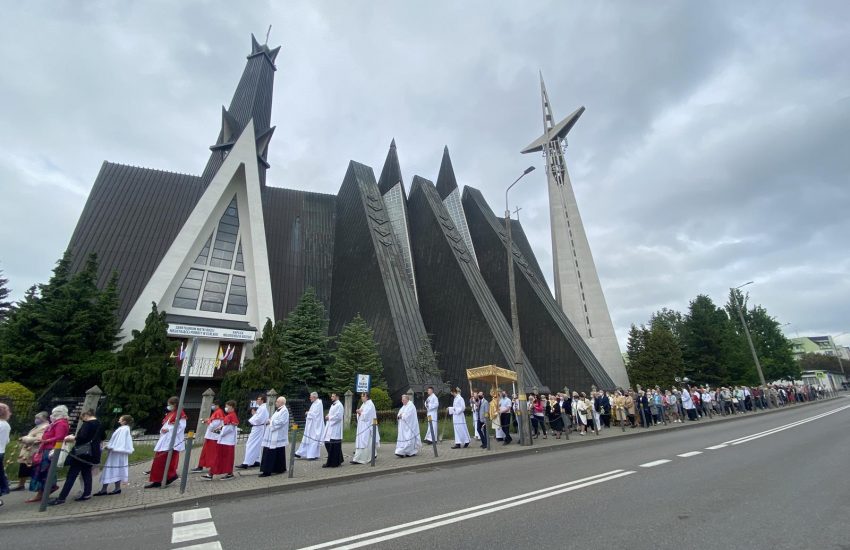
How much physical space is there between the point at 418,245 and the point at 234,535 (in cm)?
2778

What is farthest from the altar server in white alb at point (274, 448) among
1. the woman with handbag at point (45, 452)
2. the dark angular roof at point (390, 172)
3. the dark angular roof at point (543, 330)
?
the dark angular roof at point (390, 172)

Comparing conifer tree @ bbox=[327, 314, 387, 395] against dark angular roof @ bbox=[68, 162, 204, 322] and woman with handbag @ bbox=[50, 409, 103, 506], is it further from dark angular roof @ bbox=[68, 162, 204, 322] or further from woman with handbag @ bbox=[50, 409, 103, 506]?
woman with handbag @ bbox=[50, 409, 103, 506]

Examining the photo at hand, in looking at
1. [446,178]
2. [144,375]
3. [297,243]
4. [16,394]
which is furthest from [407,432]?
[446,178]

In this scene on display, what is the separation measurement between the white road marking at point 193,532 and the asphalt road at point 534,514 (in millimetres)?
27

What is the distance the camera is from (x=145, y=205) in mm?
26969

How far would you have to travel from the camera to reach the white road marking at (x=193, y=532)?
4.50m

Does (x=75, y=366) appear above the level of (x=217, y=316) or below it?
below

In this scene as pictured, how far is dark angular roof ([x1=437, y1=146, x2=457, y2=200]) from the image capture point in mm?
41062

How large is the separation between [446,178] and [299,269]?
19618 millimetres

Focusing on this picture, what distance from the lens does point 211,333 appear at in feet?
72.9

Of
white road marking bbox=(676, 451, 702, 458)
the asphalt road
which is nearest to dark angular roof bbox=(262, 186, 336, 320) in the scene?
the asphalt road

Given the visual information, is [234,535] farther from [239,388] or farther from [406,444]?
[239,388]

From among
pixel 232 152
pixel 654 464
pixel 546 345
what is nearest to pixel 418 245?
pixel 546 345

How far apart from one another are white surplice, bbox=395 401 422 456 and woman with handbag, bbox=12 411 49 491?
7.21m
